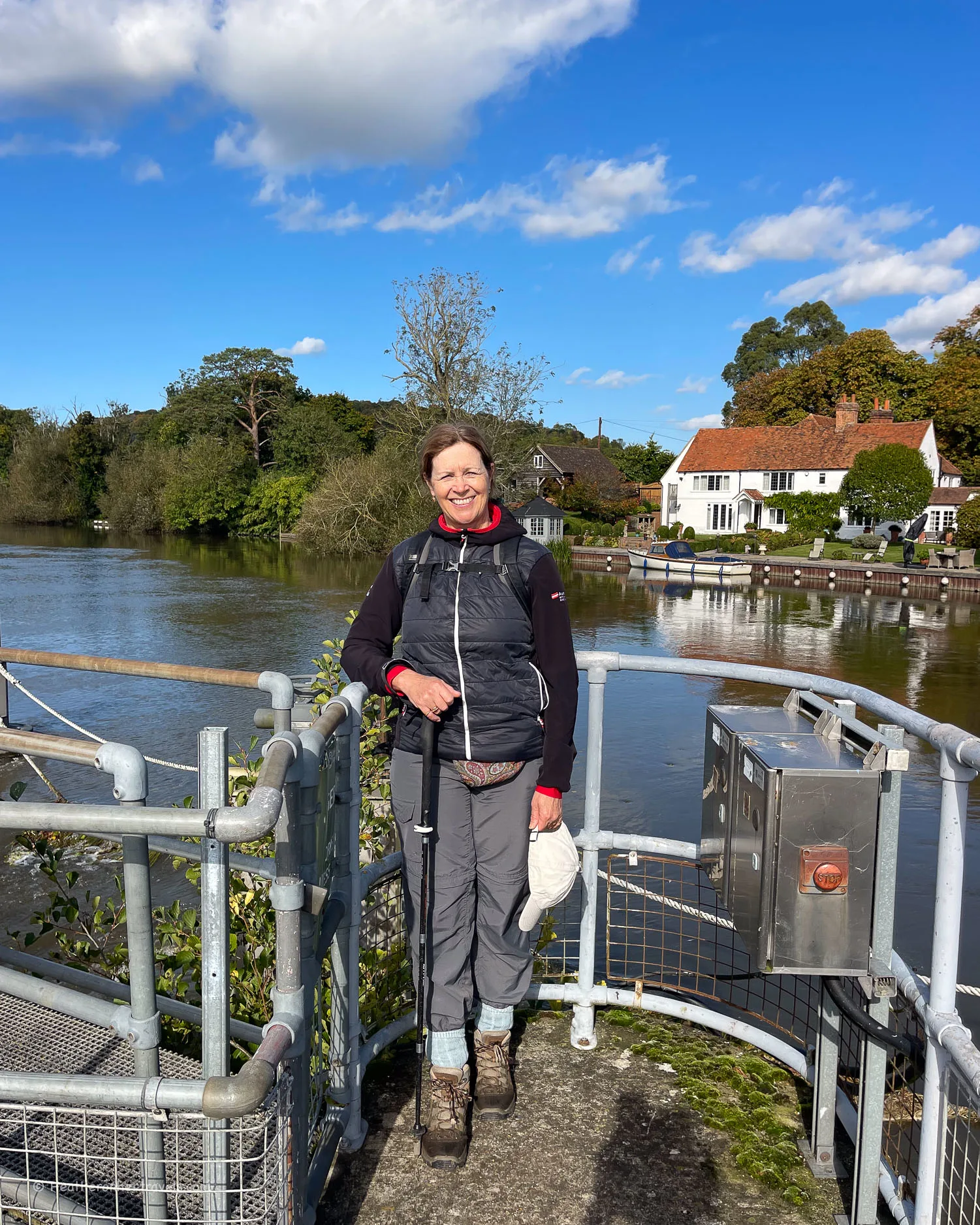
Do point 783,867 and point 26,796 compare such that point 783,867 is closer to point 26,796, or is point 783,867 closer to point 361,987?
point 361,987

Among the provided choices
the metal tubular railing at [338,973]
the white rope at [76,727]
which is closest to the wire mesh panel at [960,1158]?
the metal tubular railing at [338,973]

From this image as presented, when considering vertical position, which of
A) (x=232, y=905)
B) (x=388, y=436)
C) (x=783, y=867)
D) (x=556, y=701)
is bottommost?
(x=232, y=905)

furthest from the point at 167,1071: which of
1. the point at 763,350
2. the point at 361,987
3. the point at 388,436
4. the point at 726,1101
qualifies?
the point at 763,350

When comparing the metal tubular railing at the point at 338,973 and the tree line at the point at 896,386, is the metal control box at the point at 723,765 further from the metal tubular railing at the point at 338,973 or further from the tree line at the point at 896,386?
the tree line at the point at 896,386

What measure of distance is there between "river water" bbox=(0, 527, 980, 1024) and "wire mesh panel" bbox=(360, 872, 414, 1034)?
319cm

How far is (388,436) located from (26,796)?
38529 millimetres

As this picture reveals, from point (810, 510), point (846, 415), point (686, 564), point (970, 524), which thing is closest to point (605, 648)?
point (686, 564)

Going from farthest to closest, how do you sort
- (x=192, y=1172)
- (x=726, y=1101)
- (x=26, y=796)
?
(x=26, y=796)
(x=726, y=1101)
(x=192, y=1172)

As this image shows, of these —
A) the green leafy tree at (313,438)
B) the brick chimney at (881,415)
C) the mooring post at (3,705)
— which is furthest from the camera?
the green leafy tree at (313,438)

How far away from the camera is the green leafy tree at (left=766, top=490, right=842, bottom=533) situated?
53219 millimetres

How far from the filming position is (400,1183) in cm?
260

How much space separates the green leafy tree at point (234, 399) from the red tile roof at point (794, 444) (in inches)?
1373

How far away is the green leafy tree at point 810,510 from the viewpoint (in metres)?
53.2

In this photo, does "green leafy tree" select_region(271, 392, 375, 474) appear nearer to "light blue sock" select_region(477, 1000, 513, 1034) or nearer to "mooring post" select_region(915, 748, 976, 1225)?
"light blue sock" select_region(477, 1000, 513, 1034)
